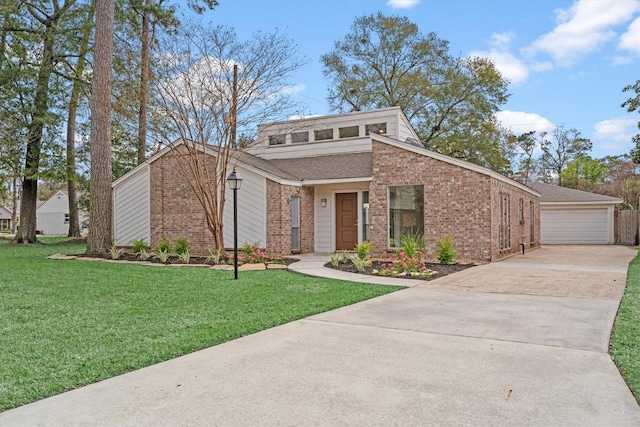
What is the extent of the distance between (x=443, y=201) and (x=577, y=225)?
532 inches

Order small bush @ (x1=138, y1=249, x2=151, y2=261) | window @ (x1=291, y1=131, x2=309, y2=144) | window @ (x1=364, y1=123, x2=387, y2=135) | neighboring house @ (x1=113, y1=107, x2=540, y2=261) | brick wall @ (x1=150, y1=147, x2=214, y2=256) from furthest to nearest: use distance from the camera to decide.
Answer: window @ (x1=291, y1=131, x2=309, y2=144) → window @ (x1=364, y1=123, x2=387, y2=135) → brick wall @ (x1=150, y1=147, x2=214, y2=256) → small bush @ (x1=138, y1=249, x2=151, y2=261) → neighboring house @ (x1=113, y1=107, x2=540, y2=261)

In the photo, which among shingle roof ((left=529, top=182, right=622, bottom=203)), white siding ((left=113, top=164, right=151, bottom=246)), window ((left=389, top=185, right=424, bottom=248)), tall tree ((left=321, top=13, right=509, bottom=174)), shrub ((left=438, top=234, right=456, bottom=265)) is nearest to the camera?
shrub ((left=438, top=234, right=456, bottom=265))

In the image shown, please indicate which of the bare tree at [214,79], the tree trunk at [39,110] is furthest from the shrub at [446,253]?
the tree trunk at [39,110]

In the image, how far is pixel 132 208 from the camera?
15.3 m

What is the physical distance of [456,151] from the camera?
84.9 ft

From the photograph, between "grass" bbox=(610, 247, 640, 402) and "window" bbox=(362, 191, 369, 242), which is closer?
"grass" bbox=(610, 247, 640, 402)

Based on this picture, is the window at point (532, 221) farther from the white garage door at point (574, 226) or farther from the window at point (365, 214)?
the window at point (365, 214)

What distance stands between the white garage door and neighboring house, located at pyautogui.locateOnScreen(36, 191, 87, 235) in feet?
133

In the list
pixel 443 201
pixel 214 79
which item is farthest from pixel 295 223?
pixel 214 79

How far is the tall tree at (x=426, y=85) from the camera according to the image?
83.4 ft

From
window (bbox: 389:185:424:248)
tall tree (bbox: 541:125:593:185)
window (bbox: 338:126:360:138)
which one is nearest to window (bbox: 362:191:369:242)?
window (bbox: 389:185:424:248)

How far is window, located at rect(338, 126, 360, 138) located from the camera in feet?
54.7

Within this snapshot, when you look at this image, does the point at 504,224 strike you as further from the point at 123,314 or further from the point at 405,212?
the point at 123,314

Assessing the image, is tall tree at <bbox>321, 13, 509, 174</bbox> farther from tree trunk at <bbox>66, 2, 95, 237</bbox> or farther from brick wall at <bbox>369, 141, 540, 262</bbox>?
brick wall at <bbox>369, 141, 540, 262</bbox>
